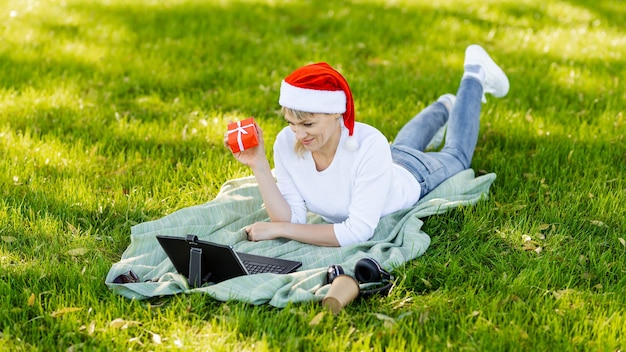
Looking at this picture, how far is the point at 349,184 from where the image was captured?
4539 mm

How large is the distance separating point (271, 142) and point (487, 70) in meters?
1.80

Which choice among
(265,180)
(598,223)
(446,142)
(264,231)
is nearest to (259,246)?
(264,231)

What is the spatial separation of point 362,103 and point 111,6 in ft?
14.3

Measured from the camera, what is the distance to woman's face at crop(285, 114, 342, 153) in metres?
4.23

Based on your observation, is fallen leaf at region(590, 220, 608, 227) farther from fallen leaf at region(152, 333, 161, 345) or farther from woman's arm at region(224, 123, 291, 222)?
fallen leaf at region(152, 333, 161, 345)

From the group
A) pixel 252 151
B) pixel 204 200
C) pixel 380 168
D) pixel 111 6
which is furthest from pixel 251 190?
pixel 111 6

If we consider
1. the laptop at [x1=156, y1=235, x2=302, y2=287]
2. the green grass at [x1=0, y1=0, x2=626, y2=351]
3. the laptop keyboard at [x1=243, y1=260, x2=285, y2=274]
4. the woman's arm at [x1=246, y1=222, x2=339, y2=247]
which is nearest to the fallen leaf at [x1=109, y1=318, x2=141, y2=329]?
the green grass at [x1=0, y1=0, x2=626, y2=351]

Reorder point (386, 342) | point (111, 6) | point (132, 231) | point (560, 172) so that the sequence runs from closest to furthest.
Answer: point (386, 342) → point (132, 231) → point (560, 172) → point (111, 6)

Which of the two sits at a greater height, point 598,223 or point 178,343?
point 598,223

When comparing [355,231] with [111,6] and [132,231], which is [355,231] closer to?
[132,231]

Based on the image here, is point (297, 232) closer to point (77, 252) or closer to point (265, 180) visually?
point (265, 180)

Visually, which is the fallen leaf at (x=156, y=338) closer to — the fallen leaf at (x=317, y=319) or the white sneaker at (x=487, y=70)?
the fallen leaf at (x=317, y=319)

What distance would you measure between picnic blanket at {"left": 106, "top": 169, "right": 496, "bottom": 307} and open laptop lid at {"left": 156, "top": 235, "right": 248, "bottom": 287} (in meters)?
0.06

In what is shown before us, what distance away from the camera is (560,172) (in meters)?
5.60
